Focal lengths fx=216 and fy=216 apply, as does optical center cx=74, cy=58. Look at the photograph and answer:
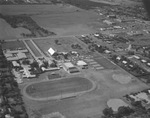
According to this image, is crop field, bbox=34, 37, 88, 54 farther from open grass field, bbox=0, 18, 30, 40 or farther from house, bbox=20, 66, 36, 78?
house, bbox=20, 66, 36, 78

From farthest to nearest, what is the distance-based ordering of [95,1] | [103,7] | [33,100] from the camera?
[95,1]
[103,7]
[33,100]

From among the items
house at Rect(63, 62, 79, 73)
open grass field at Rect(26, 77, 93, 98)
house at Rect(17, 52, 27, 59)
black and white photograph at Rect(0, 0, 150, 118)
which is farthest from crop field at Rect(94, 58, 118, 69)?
house at Rect(17, 52, 27, 59)

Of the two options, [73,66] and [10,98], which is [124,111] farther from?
[10,98]

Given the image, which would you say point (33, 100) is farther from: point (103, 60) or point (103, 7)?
point (103, 7)

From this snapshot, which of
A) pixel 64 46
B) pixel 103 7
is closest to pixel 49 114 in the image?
pixel 64 46

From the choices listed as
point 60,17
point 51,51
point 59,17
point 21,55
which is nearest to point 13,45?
point 21,55

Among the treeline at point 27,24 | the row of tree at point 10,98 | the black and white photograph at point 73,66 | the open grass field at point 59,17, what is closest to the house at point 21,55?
the black and white photograph at point 73,66

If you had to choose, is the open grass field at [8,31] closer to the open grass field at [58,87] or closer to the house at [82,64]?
the house at [82,64]
